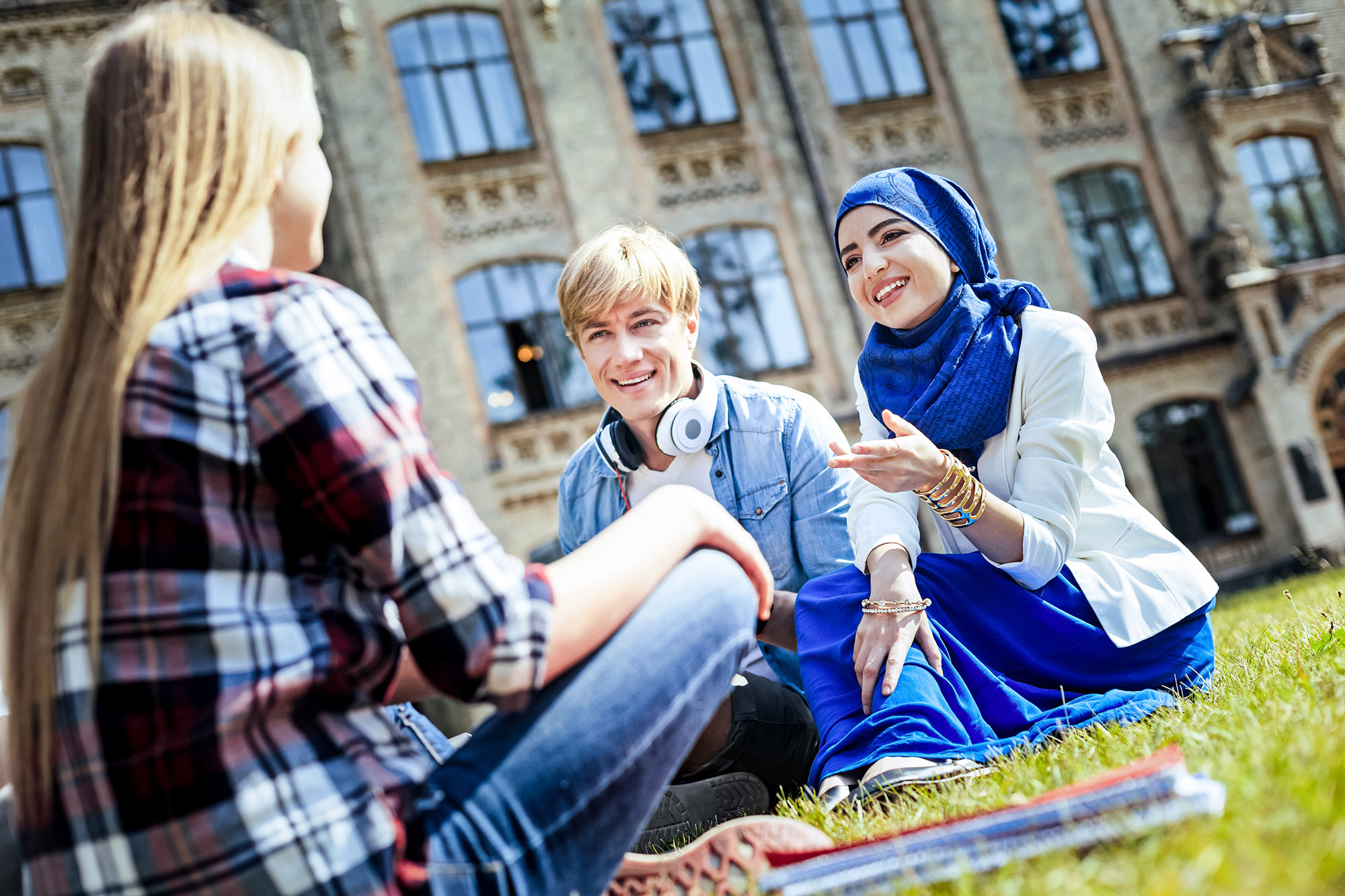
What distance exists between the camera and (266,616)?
1421mm

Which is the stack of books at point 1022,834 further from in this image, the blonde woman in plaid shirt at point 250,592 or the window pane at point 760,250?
the window pane at point 760,250

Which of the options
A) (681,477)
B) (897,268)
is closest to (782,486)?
(681,477)

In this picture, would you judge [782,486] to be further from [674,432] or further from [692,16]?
[692,16]

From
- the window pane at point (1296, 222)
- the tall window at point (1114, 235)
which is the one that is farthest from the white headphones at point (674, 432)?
the window pane at point (1296, 222)

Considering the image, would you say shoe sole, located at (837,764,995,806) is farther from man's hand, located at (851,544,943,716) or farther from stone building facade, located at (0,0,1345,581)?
stone building facade, located at (0,0,1345,581)

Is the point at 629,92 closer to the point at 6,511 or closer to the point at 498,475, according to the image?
the point at 498,475

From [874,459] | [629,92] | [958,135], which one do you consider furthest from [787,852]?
[958,135]

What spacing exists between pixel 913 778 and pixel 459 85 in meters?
14.2

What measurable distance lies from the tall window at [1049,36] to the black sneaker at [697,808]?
16245mm

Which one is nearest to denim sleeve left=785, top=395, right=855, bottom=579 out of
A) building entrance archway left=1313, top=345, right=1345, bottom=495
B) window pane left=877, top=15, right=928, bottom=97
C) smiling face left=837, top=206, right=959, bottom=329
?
smiling face left=837, top=206, right=959, bottom=329

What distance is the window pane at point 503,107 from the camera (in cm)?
1490

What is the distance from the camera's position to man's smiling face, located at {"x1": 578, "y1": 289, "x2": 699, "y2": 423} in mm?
3594

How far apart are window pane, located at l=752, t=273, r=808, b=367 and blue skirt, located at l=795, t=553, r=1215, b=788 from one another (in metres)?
12.2

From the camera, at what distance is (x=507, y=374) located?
14.3 metres
